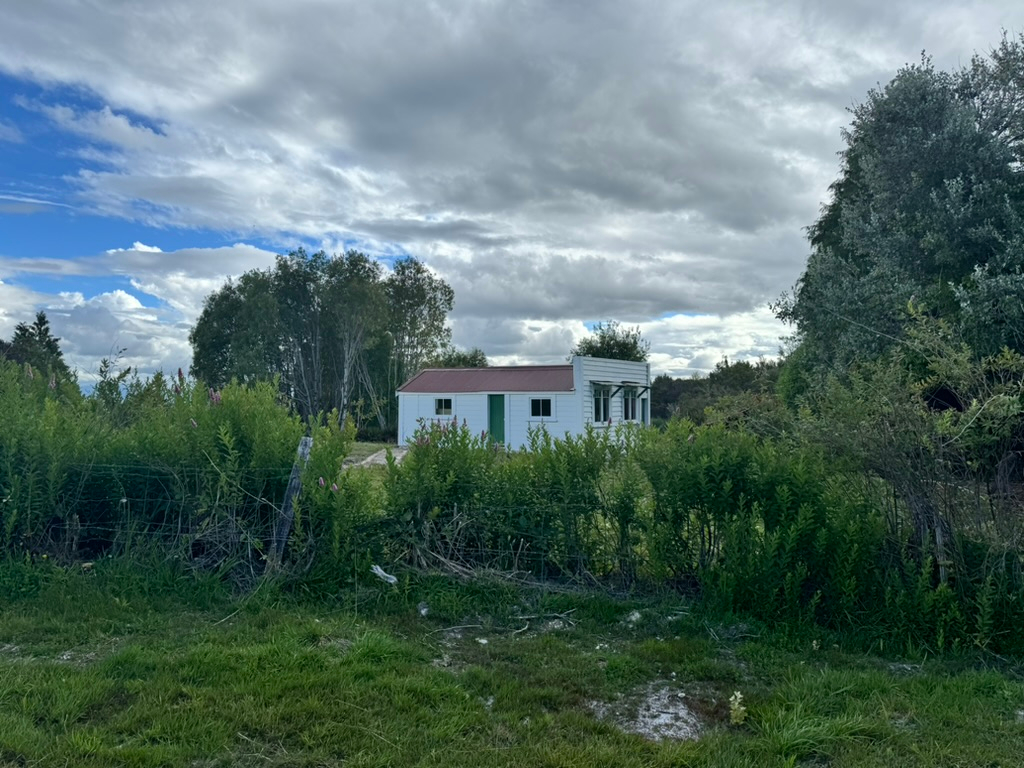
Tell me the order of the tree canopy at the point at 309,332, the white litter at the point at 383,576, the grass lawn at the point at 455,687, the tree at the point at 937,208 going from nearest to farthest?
1. the grass lawn at the point at 455,687
2. the white litter at the point at 383,576
3. the tree at the point at 937,208
4. the tree canopy at the point at 309,332

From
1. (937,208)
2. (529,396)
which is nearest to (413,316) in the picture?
(529,396)

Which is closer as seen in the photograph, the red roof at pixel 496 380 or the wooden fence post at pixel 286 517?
the wooden fence post at pixel 286 517

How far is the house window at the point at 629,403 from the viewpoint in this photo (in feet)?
84.5

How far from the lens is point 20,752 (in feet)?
9.19

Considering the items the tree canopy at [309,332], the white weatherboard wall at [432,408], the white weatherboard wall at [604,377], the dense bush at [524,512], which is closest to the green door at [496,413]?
the white weatherboard wall at [432,408]

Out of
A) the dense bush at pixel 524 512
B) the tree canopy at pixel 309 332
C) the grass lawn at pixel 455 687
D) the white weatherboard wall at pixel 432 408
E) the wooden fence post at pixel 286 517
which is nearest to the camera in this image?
the grass lawn at pixel 455 687

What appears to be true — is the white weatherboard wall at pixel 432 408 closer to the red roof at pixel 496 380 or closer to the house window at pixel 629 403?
the red roof at pixel 496 380

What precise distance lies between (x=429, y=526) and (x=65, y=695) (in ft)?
8.07

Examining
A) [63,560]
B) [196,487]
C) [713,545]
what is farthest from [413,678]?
[63,560]

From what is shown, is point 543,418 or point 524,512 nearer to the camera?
point 524,512

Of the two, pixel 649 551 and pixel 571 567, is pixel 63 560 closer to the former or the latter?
pixel 571 567

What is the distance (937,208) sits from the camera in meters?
10.3

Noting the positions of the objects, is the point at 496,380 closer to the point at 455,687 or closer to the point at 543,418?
the point at 543,418

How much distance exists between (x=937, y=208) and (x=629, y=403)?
16.3 m
